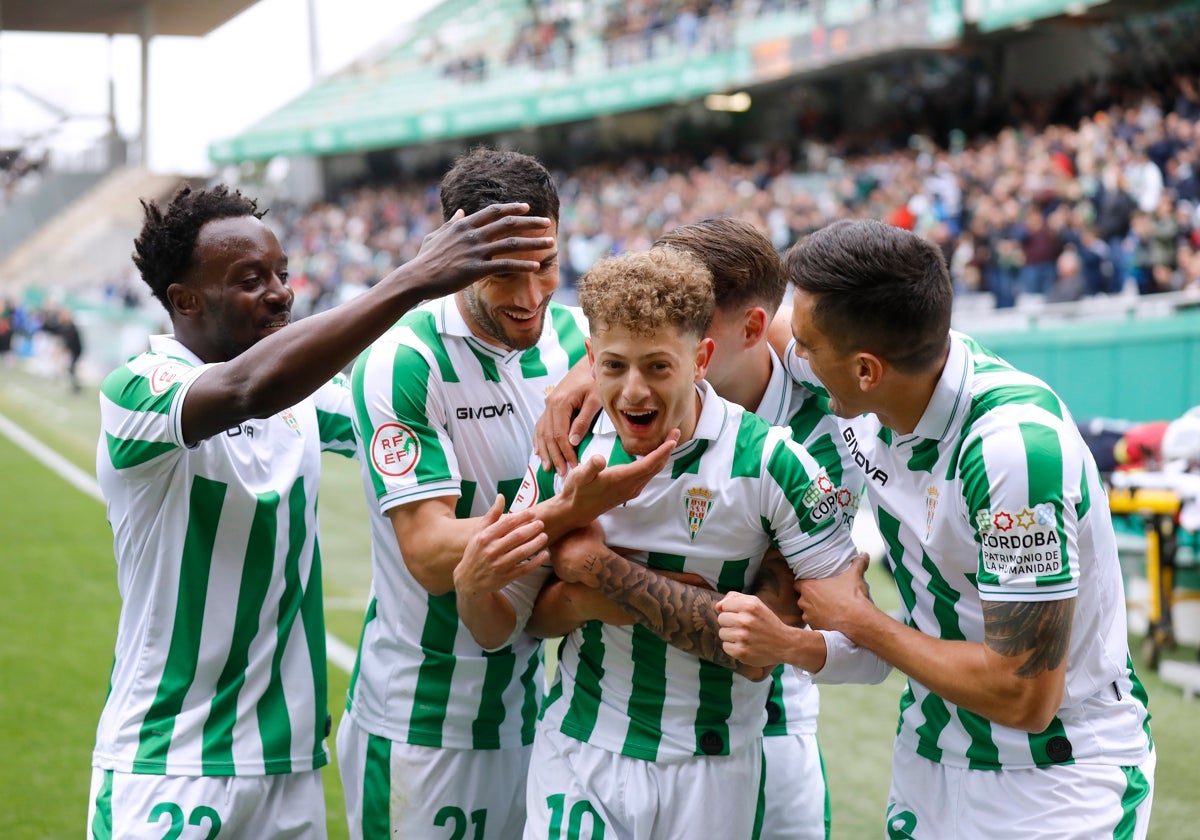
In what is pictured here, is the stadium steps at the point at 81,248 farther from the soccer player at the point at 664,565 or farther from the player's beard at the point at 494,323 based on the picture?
the soccer player at the point at 664,565

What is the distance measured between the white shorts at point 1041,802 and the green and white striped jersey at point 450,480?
3.68ft

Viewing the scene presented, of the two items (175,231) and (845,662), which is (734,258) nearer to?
(845,662)

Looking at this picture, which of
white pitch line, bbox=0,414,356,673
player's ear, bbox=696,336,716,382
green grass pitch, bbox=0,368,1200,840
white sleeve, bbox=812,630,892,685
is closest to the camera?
white sleeve, bbox=812,630,892,685

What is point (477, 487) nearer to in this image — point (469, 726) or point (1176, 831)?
point (469, 726)

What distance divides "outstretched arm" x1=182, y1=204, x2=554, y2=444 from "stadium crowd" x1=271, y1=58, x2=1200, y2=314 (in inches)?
172

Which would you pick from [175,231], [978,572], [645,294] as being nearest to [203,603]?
[175,231]

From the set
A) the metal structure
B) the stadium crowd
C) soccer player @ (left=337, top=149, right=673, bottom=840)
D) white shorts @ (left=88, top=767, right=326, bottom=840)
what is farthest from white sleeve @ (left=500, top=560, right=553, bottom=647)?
the stadium crowd

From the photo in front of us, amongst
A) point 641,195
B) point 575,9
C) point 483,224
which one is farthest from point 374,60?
point 483,224

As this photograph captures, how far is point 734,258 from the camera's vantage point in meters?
3.10

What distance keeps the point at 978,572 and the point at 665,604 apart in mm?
632

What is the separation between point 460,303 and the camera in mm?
3189

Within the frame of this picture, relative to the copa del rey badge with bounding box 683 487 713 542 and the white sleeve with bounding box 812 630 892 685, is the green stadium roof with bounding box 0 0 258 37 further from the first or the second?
the white sleeve with bounding box 812 630 892 685

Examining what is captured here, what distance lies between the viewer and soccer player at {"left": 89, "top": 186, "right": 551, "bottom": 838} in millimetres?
2768

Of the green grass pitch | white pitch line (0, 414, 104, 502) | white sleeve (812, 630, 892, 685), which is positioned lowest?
the green grass pitch
